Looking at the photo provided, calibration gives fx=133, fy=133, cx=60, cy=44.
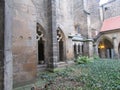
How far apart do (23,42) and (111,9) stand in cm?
1966

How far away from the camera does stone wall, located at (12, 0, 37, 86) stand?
405cm

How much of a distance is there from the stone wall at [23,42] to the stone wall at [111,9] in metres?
18.2

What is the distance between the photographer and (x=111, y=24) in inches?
723

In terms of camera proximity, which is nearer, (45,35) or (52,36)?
(52,36)

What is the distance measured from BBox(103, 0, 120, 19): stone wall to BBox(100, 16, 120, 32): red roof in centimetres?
96

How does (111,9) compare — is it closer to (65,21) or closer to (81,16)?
(81,16)

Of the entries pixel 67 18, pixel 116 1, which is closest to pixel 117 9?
pixel 116 1

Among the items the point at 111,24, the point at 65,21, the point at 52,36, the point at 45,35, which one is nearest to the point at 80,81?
the point at 52,36

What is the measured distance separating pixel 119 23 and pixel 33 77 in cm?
1576

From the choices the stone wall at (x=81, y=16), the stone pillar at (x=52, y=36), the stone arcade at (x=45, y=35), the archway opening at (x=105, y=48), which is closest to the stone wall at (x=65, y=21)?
the stone arcade at (x=45, y=35)

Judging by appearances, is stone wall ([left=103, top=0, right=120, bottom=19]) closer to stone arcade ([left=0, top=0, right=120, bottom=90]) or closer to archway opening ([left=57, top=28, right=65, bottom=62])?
stone arcade ([left=0, top=0, right=120, bottom=90])

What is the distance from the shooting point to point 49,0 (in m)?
8.66

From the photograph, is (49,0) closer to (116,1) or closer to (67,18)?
(67,18)

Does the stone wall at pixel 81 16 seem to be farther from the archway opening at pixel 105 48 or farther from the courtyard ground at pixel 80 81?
the courtyard ground at pixel 80 81
